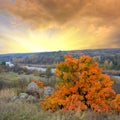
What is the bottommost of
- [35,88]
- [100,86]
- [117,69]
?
[117,69]

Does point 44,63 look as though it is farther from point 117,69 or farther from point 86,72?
point 86,72

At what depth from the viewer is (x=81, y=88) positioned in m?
14.4

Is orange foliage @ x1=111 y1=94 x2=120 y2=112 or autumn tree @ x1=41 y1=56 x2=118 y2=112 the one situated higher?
autumn tree @ x1=41 y1=56 x2=118 y2=112

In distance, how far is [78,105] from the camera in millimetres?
13164

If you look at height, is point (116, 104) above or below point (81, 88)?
below

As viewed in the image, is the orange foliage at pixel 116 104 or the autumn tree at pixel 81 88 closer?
the autumn tree at pixel 81 88

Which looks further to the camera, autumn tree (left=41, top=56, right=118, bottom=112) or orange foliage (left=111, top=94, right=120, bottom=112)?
orange foliage (left=111, top=94, right=120, bottom=112)

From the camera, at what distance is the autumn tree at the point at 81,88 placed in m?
13.7

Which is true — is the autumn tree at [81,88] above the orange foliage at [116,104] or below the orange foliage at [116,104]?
above

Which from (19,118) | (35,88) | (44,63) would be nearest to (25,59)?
(44,63)

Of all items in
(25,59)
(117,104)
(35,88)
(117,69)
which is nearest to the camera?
(117,104)

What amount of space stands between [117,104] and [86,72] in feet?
9.27

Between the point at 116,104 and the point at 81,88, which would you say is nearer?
the point at 116,104

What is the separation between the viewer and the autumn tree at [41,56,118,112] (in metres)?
13.7
